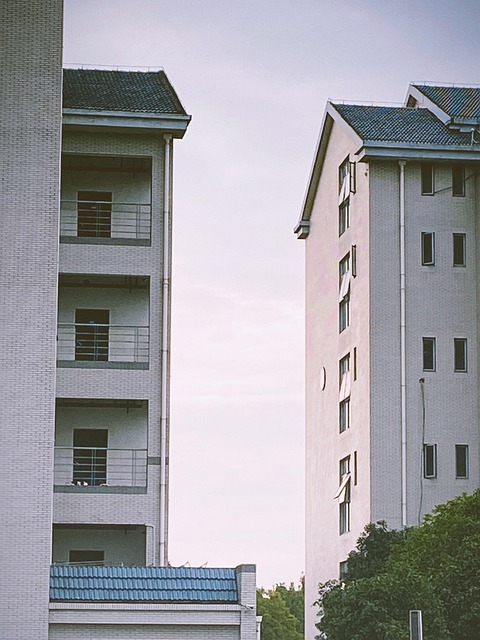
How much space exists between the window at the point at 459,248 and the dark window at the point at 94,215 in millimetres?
13337

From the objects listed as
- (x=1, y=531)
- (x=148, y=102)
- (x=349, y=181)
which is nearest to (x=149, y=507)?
(x=1, y=531)

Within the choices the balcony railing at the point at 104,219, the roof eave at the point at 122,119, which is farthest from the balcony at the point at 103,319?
the roof eave at the point at 122,119

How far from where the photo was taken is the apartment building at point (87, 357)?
87.1 feet

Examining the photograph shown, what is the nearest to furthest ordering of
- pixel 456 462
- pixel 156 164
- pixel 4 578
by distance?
pixel 4 578 < pixel 156 164 < pixel 456 462

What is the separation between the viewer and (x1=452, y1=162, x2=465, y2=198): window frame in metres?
46.1

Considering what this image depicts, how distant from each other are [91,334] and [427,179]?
48.2 ft

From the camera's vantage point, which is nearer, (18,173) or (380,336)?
(18,173)

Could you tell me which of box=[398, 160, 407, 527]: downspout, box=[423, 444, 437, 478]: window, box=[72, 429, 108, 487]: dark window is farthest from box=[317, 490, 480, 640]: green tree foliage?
box=[423, 444, 437, 478]: window

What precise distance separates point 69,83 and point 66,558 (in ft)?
44.4

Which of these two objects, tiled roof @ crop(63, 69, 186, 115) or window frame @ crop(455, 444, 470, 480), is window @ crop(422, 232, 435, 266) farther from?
tiled roof @ crop(63, 69, 186, 115)

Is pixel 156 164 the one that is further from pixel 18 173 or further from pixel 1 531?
pixel 1 531

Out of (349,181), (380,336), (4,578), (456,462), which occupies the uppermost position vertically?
(349,181)

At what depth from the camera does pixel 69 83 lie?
4016 cm

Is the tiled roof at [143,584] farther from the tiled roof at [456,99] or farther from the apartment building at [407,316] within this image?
the tiled roof at [456,99]
